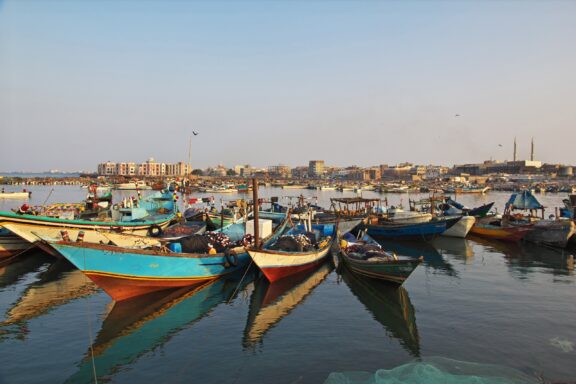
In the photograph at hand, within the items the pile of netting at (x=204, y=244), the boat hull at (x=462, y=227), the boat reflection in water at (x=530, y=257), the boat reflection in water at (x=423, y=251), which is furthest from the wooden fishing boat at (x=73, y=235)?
the boat hull at (x=462, y=227)

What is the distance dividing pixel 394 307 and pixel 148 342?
30.3ft

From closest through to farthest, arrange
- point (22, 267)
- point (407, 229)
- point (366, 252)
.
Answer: point (366, 252), point (22, 267), point (407, 229)

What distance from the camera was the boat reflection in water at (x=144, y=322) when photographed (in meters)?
10.9

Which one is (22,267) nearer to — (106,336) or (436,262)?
(106,336)

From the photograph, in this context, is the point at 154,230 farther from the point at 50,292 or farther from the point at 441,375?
the point at 441,375

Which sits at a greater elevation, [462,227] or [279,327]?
[462,227]

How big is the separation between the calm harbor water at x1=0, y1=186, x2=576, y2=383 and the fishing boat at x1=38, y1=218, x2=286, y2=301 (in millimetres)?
627

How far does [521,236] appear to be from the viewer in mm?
29859

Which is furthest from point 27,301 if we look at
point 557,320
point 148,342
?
point 557,320

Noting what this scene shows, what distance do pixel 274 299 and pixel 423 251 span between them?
15200mm

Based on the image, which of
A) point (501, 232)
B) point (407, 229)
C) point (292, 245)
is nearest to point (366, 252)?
point (292, 245)

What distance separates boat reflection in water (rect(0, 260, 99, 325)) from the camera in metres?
14.5

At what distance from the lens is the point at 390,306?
15.7m

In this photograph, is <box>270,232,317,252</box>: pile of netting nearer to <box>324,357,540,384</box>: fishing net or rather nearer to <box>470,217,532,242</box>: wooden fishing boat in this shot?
<box>324,357,540,384</box>: fishing net
